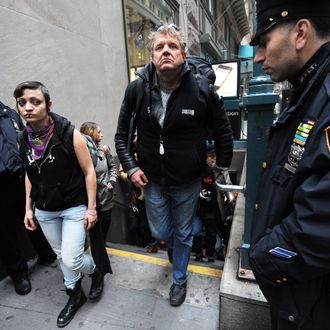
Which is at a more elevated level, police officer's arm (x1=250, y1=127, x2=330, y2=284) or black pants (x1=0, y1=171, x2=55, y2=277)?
police officer's arm (x1=250, y1=127, x2=330, y2=284)

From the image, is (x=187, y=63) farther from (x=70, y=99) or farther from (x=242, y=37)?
(x=242, y=37)

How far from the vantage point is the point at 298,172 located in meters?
0.93

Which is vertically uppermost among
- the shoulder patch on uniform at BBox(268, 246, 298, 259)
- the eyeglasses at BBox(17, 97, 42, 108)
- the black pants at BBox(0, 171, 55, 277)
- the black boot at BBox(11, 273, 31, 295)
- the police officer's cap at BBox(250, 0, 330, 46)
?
the police officer's cap at BBox(250, 0, 330, 46)

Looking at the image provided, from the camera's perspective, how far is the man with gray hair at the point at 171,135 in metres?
1.79

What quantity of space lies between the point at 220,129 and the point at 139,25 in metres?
5.83

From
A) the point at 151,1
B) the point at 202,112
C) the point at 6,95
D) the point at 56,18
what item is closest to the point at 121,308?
the point at 202,112

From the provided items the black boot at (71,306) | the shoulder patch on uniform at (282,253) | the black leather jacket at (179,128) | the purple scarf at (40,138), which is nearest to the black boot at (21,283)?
the black boot at (71,306)

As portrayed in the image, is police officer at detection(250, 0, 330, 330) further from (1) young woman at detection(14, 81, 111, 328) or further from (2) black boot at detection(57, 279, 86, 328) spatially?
(2) black boot at detection(57, 279, 86, 328)

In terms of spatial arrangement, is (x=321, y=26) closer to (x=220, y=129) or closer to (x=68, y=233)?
(x=220, y=129)

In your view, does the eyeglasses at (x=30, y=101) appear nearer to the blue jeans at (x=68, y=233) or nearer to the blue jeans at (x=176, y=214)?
the blue jeans at (x=68, y=233)

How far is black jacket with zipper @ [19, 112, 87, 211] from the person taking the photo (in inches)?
74.7

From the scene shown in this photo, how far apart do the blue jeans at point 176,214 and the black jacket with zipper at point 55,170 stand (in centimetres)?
63

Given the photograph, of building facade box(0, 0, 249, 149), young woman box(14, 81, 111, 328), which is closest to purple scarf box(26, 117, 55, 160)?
young woman box(14, 81, 111, 328)

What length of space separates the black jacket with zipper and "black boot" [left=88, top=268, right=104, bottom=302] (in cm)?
78
